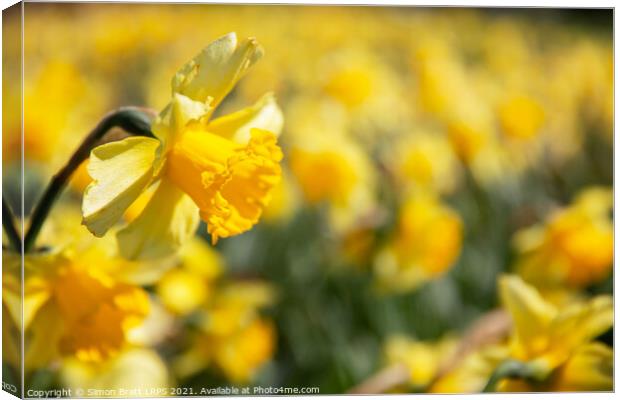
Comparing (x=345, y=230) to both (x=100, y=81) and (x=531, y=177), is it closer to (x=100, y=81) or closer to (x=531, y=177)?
(x=531, y=177)

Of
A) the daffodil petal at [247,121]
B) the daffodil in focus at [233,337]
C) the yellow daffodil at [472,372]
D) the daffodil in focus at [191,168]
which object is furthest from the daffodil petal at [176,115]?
the daffodil in focus at [233,337]

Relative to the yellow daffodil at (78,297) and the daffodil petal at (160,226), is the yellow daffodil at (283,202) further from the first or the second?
the daffodil petal at (160,226)

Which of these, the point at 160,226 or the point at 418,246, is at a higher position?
the point at 160,226

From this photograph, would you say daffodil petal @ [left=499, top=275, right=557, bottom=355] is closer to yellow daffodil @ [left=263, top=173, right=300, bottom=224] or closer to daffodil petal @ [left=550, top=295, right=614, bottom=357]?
daffodil petal @ [left=550, top=295, right=614, bottom=357]

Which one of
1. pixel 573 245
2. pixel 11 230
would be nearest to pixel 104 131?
pixel 11 230

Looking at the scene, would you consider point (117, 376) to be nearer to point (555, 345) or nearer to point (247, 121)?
point (247, 121)

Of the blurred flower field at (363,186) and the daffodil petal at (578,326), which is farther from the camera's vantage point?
the blurred flower field at (363,186)

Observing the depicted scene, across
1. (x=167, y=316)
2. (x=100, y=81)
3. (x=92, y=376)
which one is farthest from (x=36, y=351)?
(x=100, y=81)
